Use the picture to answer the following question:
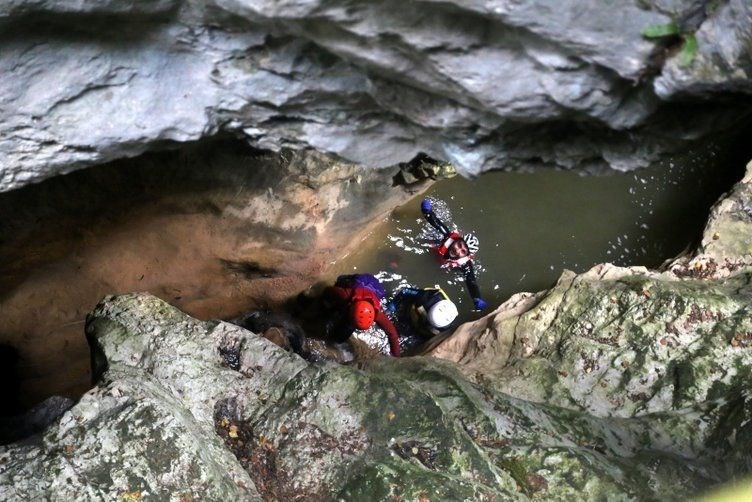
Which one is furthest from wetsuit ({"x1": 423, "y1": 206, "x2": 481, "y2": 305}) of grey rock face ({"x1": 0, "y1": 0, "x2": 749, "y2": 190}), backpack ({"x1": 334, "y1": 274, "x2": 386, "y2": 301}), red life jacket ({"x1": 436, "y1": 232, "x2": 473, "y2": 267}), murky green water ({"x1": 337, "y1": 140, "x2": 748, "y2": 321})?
grey rock face ({"x1": 0, "y1": 0, "x2": 749, "y2": 190})

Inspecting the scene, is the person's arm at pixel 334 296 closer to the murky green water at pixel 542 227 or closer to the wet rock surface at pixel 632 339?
the murky green water at pixel 542 227

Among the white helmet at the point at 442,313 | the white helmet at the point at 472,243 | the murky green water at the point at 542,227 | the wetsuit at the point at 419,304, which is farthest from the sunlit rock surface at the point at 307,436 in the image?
the murky green water at the point at 542,227

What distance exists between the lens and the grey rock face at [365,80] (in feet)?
6.70

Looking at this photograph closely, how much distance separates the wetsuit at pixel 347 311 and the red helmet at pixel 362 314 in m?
0.13

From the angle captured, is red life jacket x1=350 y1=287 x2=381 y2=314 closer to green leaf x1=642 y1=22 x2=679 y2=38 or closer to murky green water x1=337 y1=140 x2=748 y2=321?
murky green water x1=337 y1=140 x2=748 y2=321

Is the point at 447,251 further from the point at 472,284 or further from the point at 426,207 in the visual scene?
the point at 426,207

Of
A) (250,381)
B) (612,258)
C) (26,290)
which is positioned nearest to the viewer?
(250,381)

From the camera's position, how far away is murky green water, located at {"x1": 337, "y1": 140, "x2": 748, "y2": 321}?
710 cm

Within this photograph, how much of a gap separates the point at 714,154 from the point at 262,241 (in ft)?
18.6

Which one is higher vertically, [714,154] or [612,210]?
[714,154]

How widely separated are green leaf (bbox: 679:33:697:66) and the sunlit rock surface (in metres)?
2.39

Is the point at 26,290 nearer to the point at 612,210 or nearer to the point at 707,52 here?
the point at 707,52

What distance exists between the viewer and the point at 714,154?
7652mm

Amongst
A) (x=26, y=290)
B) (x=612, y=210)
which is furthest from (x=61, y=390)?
(x=612, y=210)
